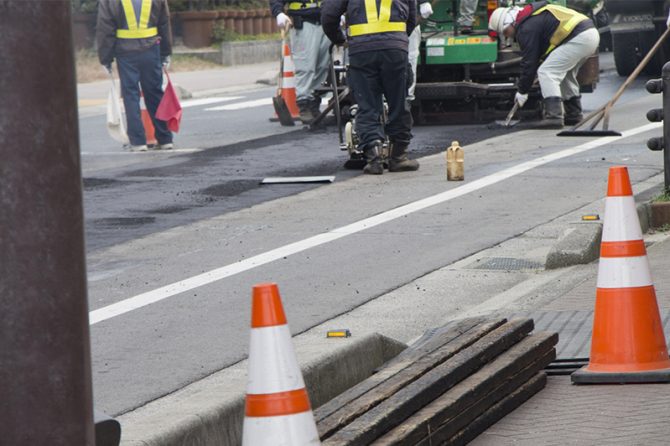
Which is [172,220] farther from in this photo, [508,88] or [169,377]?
[508,88]

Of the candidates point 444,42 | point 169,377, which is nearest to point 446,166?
point 444,42

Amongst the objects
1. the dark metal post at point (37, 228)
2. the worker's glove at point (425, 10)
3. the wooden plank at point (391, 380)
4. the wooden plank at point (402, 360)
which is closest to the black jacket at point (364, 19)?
the worker's glove at point (425, 10)

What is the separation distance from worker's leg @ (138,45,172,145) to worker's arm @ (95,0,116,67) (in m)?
0.35

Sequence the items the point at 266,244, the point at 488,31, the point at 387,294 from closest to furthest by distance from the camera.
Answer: the point at 387,294 → the point at 266,244 → the point at 488,31

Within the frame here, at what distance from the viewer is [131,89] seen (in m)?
16.9

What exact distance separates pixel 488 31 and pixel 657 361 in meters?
→ 12.4

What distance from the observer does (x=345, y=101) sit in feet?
55.7

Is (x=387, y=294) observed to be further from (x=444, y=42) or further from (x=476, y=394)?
(x=444, y=42)

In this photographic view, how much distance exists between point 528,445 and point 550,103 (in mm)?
11752

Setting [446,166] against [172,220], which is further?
[446,166]

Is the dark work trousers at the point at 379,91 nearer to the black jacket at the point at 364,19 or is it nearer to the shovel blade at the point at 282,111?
the black jacket at the point at 364,19

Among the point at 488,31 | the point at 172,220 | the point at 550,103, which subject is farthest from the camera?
the point at 488,31

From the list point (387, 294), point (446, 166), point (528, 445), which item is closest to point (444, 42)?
point (446, 166)

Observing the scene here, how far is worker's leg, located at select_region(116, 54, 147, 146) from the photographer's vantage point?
665 inches
